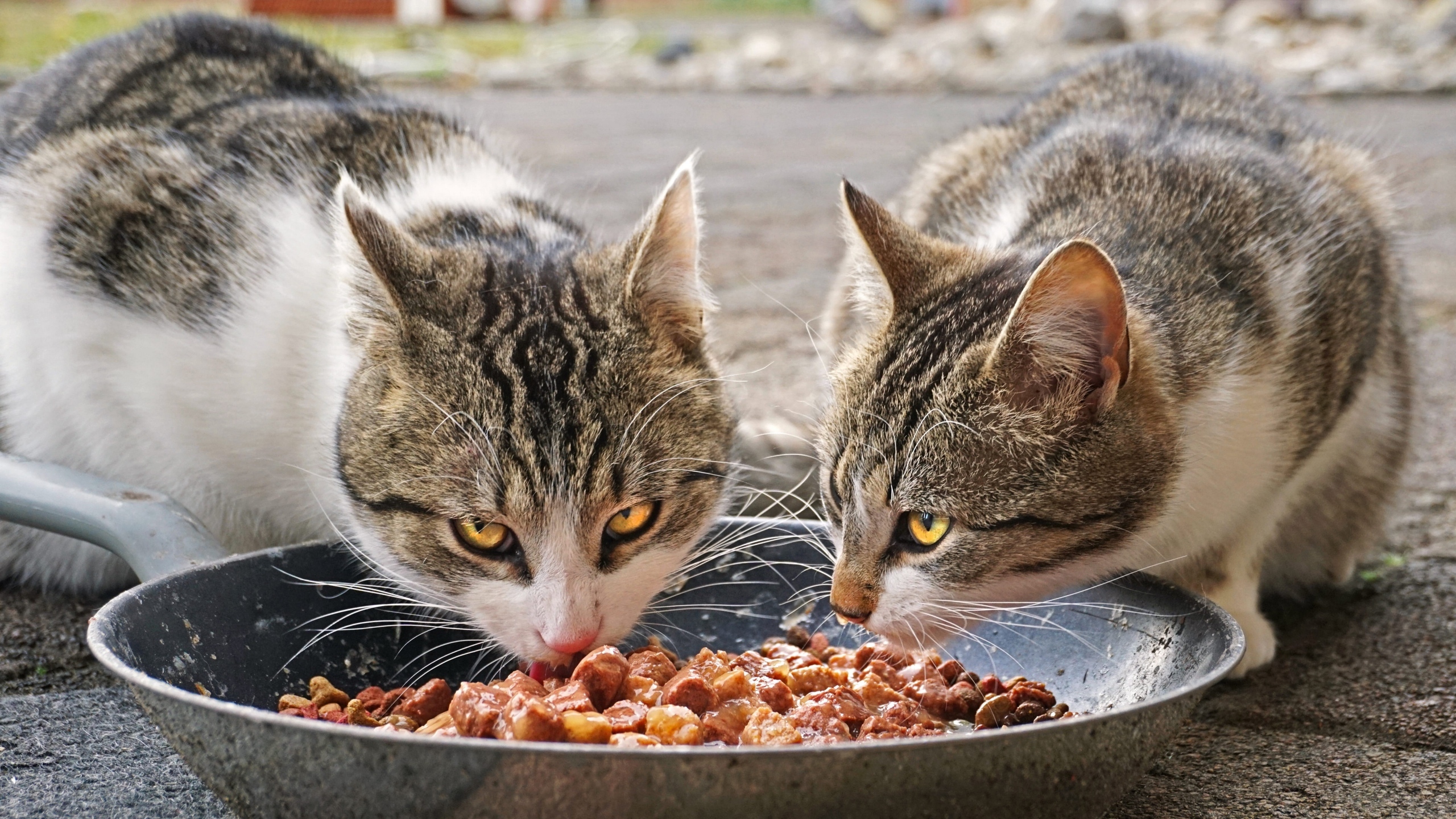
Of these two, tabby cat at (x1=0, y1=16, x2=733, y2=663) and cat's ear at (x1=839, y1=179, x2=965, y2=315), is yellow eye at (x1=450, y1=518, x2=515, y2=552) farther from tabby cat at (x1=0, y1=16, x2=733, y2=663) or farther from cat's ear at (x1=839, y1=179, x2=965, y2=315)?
cat's ear at (x1=839, y1=179, x2=965, y2=315)

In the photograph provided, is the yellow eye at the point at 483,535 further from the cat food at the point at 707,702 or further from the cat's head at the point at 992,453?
the cat's head at the point at 992,453

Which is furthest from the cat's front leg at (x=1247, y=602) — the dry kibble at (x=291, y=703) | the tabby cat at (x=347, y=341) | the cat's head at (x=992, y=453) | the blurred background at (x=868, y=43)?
the blurred background at (x=868, y=43)

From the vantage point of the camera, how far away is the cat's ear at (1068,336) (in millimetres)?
1627

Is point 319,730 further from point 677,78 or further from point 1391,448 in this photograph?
point 677,78

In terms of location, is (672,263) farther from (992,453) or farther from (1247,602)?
(1247,602)

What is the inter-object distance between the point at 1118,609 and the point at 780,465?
38.3 inches

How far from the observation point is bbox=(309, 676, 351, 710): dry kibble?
174 centimetres

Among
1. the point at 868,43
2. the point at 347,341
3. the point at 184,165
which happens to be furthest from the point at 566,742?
the point at 868,43

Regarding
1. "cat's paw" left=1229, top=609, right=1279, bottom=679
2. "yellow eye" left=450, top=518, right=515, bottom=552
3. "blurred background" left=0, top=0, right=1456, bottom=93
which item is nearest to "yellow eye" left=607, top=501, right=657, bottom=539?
"yellow eye" left=450, top=518, right=515, bottom=552

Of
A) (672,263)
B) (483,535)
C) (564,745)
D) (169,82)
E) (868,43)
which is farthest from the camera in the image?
(868,43)

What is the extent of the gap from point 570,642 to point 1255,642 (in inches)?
48.9

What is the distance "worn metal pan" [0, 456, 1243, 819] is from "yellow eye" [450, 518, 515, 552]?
0.22 m

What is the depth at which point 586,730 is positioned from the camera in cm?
143

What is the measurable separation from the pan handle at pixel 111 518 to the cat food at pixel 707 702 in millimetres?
275
